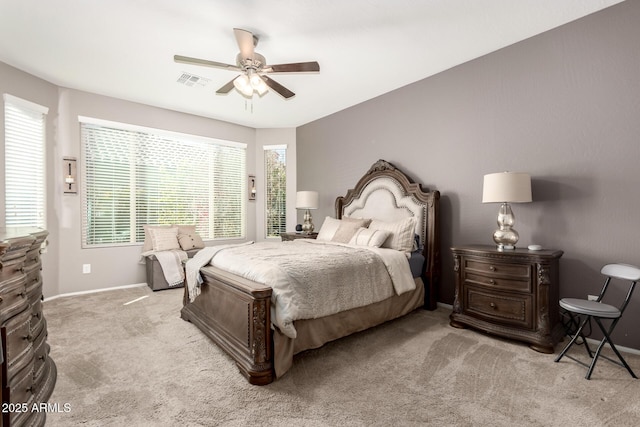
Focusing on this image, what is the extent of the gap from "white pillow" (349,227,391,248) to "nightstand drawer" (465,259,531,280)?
0.90 m

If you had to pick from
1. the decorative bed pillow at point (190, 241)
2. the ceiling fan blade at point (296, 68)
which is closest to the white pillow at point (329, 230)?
the ceiling fan blade at point (296, 68)

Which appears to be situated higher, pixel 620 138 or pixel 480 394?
pixel 620 138

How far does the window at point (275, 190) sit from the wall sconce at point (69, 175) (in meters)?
3.06

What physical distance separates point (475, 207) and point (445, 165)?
640mm

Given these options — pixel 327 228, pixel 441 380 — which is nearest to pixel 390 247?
pixel 327 228

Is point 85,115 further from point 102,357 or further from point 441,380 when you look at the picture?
point 441,380

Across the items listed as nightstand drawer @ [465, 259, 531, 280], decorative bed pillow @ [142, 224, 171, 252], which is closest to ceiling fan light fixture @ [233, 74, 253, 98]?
nightstand drawer @ [465, 259, 531, 280]

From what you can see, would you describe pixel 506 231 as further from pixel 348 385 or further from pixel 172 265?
pixel 172 265

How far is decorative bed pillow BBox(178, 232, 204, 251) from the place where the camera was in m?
4.84

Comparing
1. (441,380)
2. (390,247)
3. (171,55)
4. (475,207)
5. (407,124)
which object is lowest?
(441,380)

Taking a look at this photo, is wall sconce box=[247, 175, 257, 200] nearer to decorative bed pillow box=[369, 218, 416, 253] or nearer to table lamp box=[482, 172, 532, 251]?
decorative bed pillow box=[369, 218, 416, 253]

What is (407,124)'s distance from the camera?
4.05m

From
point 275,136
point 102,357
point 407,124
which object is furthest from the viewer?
point 275,136

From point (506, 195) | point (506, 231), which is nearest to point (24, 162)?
point (506, 195)
